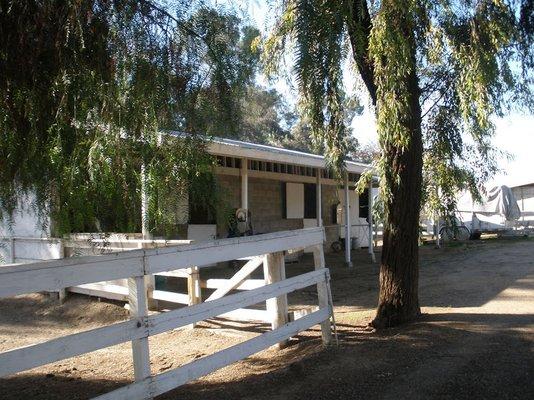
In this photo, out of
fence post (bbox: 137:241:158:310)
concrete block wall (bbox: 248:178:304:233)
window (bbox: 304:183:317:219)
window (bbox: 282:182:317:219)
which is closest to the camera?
fence post (bbox: 137:241:158:310)

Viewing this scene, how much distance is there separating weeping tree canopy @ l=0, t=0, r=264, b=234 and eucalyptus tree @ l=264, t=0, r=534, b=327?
102 cm

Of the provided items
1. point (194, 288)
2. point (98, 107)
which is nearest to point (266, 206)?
point (194, 288)

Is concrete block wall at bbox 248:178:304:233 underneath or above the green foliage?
underneath

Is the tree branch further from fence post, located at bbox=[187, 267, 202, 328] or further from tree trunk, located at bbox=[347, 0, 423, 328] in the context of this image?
fence post, located at bbox=[187, 267, 202, 328]

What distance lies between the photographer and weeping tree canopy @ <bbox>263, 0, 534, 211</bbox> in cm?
480

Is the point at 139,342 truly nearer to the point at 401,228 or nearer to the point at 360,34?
the point at 360,34

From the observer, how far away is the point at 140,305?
151 inches

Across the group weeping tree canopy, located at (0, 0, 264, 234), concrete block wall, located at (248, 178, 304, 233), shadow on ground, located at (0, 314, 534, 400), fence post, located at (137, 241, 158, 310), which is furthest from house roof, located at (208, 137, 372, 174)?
weeping tree canopy, located at (0, 0, 264, 234)

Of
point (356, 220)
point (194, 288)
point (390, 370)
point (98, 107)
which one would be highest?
point (98, 107)

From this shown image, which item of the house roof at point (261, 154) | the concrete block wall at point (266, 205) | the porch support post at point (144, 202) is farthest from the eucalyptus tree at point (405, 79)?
the concrete block wall at point (266, 205)

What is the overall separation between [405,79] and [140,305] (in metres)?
4.19

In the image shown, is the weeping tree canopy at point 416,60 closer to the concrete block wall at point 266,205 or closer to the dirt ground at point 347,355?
the dirt ground at point 347,355

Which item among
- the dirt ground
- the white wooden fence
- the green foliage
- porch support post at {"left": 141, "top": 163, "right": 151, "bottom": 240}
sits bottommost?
the dirt ground

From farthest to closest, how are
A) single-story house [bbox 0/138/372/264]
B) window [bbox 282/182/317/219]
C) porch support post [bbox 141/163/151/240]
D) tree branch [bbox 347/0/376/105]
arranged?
window [bbox 282/182/317/219] → single-story house [bbox 0/138/372/264] → tree branch [bbox 347/0/376/105] → porch support post [bbox 141/163/151/240]
